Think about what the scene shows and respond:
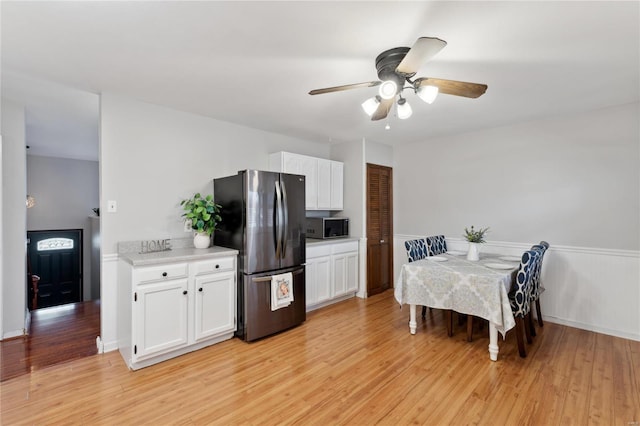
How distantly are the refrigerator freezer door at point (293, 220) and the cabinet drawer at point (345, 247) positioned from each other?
0.78 meters

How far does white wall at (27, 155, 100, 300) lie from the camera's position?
5.37 meters

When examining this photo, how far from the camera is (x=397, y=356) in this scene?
8.77ft

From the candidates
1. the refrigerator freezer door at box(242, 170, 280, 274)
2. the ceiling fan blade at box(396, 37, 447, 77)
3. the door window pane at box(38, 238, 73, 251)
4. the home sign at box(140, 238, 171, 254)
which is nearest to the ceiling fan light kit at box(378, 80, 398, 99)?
the ceiling fan blade at box(396, 37, 447, 77)

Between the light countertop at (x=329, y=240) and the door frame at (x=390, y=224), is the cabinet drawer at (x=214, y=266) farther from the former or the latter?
the door frame at (x=390, y=224)

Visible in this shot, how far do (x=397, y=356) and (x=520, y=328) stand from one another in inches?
43.7

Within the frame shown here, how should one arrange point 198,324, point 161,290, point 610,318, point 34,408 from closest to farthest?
point 34,408, point 161,290, point 198,324, point 610,318

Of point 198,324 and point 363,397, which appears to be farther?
point 198,324

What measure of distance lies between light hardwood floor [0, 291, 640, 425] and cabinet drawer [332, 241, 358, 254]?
1.31 meters

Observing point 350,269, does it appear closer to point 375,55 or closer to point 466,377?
point 466,377

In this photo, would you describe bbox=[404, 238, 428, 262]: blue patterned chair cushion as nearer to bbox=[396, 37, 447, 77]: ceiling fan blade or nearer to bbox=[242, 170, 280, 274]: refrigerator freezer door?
bbox=[242, 170, 280, 274]: refrigerator freezer door

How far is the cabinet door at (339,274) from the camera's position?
4.13 metres

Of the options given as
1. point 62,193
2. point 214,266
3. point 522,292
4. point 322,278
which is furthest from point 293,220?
point 62,193

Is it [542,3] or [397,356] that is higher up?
[542,3]

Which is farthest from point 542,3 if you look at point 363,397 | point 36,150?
point 36,150
